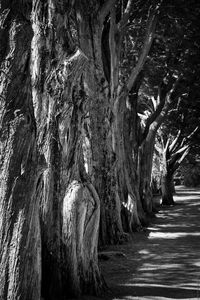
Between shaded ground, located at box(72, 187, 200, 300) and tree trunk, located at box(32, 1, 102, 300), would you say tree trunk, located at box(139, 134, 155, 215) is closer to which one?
shaded ground, located at box(72, 187, 200, 300)

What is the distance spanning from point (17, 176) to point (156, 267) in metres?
5.67

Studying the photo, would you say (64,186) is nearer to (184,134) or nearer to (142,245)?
(142,245)

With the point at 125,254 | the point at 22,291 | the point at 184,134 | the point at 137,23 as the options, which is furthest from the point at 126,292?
the point at 184,134

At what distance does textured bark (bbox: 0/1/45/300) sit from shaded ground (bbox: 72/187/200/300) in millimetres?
1662

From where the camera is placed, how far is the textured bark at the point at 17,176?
18.0 ft

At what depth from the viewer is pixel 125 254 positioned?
1228 centimetres

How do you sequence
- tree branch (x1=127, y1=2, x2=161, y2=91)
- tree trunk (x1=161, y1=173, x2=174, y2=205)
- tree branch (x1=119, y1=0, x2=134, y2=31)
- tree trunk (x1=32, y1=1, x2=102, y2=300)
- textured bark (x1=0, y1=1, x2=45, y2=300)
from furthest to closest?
1. tree trunk (x1=161, y1=173, x2=174, y2=205)
2. tree branch (x1=127, y1=2, x2=161, y2=91)
3. tree branch (x1=119, y1=0, x2=134, y2=31)
4. tree trunk (x1=32, y1=1, x2=102, y2=300)
5. textured bark (x1=0, y1=1, x2=45, y2=300)

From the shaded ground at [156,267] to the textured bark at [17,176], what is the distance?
166cm

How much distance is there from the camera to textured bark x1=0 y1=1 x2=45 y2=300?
5.47 meters

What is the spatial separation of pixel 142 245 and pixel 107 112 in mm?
3649

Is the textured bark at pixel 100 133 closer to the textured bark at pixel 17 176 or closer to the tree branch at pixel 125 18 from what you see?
the tree branch at pixel 125 18

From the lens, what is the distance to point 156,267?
1039 centimetres

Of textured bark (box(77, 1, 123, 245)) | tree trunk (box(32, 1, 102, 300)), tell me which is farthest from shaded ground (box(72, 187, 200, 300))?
textured bark (box(77, 1, 123, 245))

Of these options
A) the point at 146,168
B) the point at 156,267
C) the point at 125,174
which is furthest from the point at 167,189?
the point at 156,267
